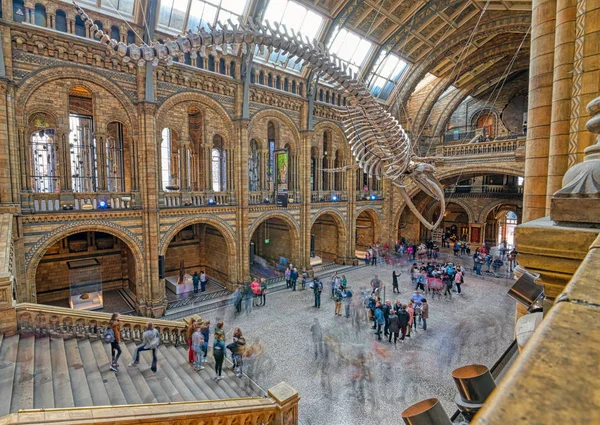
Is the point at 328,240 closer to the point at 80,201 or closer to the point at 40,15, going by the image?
the point at 80,201

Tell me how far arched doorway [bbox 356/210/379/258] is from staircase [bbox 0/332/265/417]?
16332 millimetres

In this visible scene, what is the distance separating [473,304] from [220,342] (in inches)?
409

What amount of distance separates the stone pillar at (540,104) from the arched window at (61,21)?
13.2 m

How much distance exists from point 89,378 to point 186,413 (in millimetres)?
2722

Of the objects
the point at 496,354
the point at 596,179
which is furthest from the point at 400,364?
the point at 596,179

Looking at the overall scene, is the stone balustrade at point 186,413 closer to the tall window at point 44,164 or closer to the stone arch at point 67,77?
the stone arch at point 67,77

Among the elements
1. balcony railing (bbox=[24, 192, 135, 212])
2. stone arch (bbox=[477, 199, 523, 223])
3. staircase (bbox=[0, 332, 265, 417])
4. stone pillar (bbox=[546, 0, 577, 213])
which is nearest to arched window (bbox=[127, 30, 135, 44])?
balcony railing (bbox=[24, 192, 135, 212])

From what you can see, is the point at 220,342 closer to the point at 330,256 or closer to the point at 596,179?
the point at 596,179

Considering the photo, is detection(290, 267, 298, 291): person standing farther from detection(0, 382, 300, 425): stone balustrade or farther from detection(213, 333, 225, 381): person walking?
detection(0, 382, 300, 425): stone balustrade

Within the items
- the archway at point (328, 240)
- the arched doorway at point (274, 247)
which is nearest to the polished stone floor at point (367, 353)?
the arched doorway at point (274, 247)

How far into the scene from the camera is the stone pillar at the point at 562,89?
476 centimetres

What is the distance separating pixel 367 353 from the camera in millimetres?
9047

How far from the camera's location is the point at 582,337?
808 mm

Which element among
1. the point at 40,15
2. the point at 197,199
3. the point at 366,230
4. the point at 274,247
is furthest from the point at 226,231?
the point at 366,230
